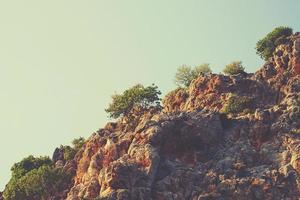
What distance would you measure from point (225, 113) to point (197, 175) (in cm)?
2434

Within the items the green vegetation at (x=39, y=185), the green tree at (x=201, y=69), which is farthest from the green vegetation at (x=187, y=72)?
the green vegetation at (x=39, y=185)

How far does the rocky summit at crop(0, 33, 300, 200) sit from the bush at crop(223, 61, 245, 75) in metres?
11.1

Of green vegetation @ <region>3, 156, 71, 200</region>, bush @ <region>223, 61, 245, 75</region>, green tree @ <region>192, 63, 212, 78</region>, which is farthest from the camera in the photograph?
green tree @ <region>192, 63, 212, 78</region>

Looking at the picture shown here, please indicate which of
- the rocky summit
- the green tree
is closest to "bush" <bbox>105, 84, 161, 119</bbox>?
the rocky summit

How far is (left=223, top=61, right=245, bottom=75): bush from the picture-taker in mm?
143000

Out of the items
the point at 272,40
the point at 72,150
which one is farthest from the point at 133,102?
the point at 272,40

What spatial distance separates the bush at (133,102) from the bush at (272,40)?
3553 cm

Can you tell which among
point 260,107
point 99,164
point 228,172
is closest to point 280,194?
point 228,172

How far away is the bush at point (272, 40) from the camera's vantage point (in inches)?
5861

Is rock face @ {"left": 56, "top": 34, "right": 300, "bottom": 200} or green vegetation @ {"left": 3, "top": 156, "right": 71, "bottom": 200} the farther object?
green vegetation @ {"left": 3, "top": 156, "right": 71, "bottom": 200}

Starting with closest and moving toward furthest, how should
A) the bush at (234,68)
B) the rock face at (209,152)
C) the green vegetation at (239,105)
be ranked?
the rock face at (209,152) < the green vegetation at (239,105) < the bush at (234,68)

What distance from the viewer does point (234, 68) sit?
481ft

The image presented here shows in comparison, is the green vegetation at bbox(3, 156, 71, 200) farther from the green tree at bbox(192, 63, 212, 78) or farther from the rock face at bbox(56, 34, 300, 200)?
the green tree at bbox(192, 63, 212, 78)

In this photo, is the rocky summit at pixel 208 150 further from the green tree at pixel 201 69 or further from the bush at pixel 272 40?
the green tree at pixel 201 69
